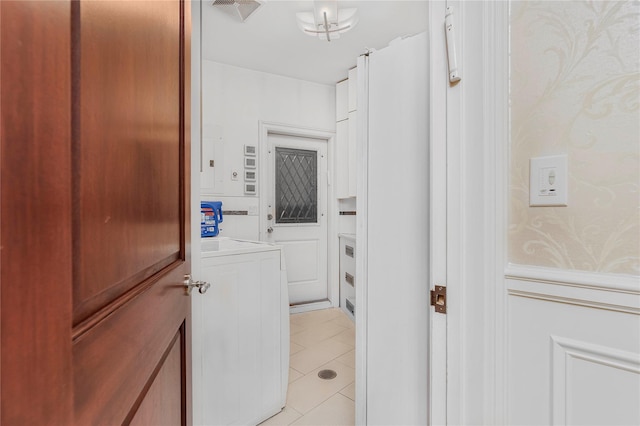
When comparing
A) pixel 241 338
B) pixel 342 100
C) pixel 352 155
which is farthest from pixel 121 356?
pixel 342 100

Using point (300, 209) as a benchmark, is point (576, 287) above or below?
below

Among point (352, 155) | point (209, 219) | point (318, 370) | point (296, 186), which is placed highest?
point (352, 155)

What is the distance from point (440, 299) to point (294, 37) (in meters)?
2.67

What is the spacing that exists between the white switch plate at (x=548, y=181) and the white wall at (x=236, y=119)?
9.38 feet

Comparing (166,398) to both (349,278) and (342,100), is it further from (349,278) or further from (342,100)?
(342,100)

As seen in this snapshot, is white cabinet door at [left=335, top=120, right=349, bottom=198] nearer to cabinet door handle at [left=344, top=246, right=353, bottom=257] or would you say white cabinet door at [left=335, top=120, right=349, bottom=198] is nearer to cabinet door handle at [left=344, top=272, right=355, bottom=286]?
Answer: cabinet door handle at [left=344, top=246, right=353, bottom=257]

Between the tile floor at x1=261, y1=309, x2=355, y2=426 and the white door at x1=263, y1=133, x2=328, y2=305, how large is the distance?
1.50ft

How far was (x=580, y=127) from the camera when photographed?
712mm

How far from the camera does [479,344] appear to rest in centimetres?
83

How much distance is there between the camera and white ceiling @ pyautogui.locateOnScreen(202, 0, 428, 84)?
7.67 feet

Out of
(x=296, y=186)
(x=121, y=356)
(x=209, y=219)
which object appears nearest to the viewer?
(x=121, y=356)

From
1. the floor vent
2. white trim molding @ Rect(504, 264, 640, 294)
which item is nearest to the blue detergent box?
the floor vent

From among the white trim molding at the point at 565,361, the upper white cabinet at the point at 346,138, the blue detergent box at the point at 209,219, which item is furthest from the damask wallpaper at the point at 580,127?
the upper white cabinet at the point at 346,138

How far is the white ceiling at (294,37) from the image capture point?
2.34 metres
